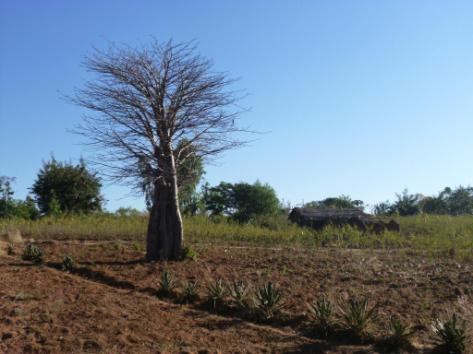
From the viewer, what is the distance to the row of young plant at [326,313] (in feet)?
21.4

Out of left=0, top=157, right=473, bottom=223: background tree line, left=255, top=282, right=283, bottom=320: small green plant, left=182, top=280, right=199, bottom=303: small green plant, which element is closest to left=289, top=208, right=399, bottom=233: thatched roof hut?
left=0, top=157, right=473, bottom=223: background tree line

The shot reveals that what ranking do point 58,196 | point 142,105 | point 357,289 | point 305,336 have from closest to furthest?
point 305,336, point 357,289, point 142,105, point 58,196

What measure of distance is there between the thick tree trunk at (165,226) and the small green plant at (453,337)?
6150mm

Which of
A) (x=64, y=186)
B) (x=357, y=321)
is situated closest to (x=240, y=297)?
(x=357, y=321)

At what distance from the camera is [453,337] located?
6.44 metres

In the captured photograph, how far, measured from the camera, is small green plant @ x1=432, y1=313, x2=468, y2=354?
6430 millimetres

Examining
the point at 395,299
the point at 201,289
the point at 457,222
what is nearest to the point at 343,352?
the point at 395,299

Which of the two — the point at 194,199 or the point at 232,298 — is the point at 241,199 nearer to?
the point at 194,199

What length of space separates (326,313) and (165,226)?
5.26 meters

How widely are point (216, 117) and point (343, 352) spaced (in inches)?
251

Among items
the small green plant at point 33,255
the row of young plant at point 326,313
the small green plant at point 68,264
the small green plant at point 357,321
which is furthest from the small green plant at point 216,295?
the small green plant at point 33,255

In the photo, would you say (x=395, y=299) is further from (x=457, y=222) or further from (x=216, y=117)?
(x=457, y=222)

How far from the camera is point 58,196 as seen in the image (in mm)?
27031

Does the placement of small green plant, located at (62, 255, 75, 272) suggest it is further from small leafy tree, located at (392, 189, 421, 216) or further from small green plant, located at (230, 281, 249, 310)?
small leafy tree, located at (392, 189, 421, 216)
